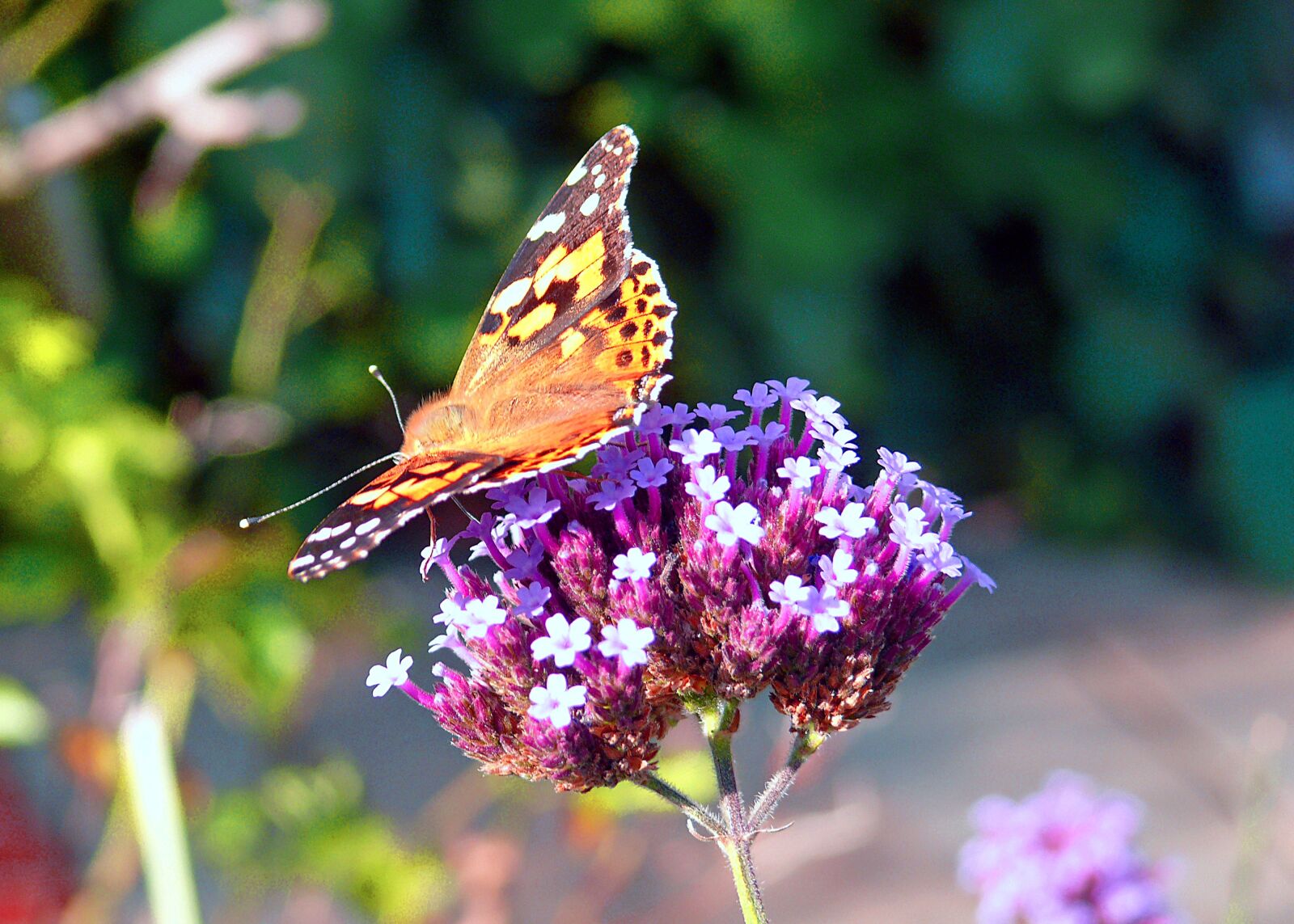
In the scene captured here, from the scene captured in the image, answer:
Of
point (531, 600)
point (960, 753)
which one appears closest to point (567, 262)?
point (531, 600)

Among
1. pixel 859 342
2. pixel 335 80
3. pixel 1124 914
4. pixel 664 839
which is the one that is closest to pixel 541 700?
pixel 1124 914

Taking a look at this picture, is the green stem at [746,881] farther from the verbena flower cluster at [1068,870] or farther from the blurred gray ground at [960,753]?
the blurred gray ground at [960,753]

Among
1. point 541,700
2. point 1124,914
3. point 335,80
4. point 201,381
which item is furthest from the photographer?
point 201,381

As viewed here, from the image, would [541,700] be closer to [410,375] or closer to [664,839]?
[664,839]

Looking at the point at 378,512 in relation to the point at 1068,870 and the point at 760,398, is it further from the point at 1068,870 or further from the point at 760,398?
the point at 1068,870

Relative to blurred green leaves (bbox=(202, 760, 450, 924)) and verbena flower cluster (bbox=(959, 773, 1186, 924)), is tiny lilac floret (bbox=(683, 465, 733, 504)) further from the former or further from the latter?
blurred green leaves (bbox=(202, 760, 450, 924))
